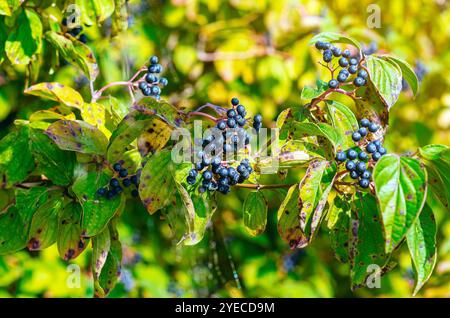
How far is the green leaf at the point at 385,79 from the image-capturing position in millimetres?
1120

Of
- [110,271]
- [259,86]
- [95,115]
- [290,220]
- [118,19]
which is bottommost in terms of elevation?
[110,271]

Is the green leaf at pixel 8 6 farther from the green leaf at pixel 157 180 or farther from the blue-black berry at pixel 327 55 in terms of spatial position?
the blue-black berry at pixel 327 55

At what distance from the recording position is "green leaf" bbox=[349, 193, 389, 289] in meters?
1.10

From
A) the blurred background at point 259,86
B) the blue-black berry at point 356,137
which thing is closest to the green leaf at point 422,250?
the blue-black berry at point 356,137

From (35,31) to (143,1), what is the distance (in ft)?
4.28

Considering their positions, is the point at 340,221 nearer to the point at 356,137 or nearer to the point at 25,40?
the point at 356,137

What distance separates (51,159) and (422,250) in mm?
693

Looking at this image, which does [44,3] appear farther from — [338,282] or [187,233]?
[338,282]

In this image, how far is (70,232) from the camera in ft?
3.95

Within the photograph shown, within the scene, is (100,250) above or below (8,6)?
below

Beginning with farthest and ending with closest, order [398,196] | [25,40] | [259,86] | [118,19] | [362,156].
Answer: [259,86] < [118,19] < [25,40] < [362,156] < [398,196]

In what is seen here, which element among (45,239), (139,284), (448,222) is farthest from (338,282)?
(45,239)

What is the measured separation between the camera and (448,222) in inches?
114

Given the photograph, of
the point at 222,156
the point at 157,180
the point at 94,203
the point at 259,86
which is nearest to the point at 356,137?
the point at 222,156
